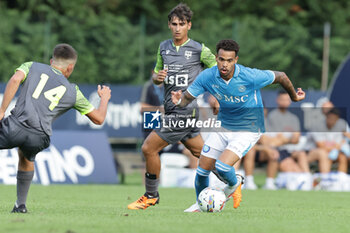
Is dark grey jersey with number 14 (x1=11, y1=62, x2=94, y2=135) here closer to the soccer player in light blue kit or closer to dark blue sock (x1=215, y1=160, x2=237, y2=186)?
the soccer player in light blue kit

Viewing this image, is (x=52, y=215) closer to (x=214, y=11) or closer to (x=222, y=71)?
(x=222, y=71)

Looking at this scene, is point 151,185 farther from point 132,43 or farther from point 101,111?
point 132,43

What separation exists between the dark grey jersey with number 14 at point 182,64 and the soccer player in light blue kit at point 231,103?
73 centimetres

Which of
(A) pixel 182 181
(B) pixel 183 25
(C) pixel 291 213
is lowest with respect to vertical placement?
(A) pixel 182 181

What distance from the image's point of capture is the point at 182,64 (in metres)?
10.2

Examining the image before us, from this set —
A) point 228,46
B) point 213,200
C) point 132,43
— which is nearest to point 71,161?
point 213,200

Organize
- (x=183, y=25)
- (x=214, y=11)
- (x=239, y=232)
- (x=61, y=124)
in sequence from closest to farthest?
(x=239, y=232)
(x=183, y=25)
(x=61, y=124)
(x=214, y=11)

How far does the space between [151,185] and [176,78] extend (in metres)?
1.43

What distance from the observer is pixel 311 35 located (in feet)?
78.3

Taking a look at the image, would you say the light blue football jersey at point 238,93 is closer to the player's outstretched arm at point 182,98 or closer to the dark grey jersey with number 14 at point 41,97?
the player's outstretched arm at point 182,98

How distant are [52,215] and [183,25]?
3180mm

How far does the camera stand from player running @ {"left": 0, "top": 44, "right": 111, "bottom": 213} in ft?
26.7

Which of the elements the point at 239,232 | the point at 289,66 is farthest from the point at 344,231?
the point at 289,66

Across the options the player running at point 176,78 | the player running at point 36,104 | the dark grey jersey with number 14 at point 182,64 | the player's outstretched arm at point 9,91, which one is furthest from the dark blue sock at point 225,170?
the player's outstretched arm at point 9,91
